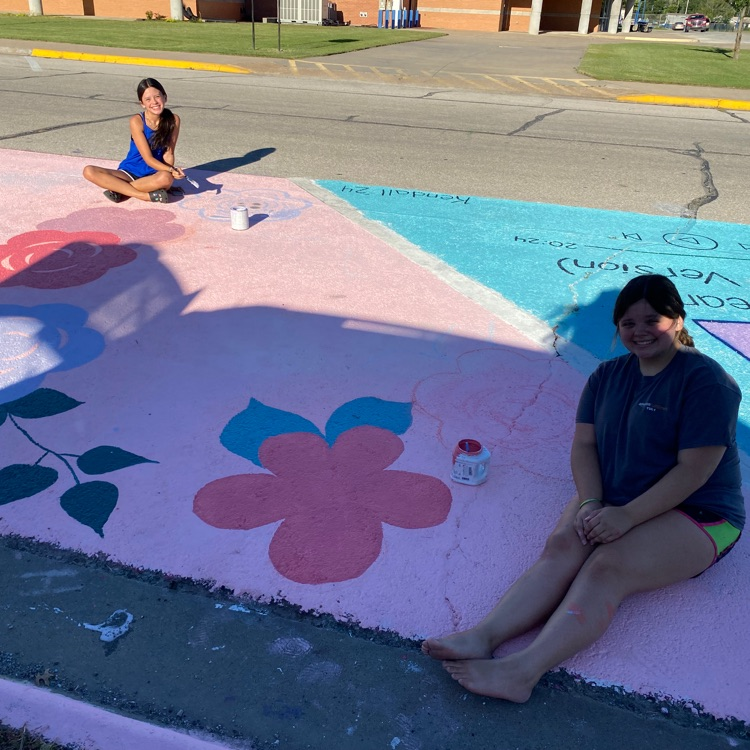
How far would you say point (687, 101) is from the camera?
50.4 ft

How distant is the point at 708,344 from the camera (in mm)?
4430

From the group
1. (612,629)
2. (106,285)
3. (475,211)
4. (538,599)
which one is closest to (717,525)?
(612,629)

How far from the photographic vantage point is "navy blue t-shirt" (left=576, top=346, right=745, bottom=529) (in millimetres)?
2348

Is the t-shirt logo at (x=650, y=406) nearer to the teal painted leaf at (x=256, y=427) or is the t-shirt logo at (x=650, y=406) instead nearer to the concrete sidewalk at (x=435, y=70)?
the teal painted leaf at (x=256, y=427)

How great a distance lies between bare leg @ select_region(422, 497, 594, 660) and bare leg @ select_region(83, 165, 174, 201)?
211 inches

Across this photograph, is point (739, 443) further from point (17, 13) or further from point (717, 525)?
point (17, 13)

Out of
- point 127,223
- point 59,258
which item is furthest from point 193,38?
point 59,258

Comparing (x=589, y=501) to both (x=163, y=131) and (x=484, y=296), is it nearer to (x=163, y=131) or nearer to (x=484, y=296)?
(x=484, y=296)

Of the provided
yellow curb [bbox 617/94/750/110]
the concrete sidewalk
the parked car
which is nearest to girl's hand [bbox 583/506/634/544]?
yellow curb [bbox 617/94/750/110]

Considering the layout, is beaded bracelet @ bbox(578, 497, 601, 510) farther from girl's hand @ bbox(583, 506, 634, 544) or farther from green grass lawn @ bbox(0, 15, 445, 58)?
green grass lawn @ bbox(0, 15, 445, 58)

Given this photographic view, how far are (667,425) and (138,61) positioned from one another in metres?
19.2

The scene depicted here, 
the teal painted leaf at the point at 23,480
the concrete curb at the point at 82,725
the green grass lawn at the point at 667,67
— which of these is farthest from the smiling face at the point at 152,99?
the green grass lawn at the point at 667,67

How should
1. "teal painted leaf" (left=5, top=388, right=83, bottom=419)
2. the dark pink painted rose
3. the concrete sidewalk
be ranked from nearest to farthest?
"teal painted leaf" (left=5, top=388, right=83, bottom=419) → the dark pink painted rose → the concrete sidewalk

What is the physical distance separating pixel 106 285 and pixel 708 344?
12.9 ft
